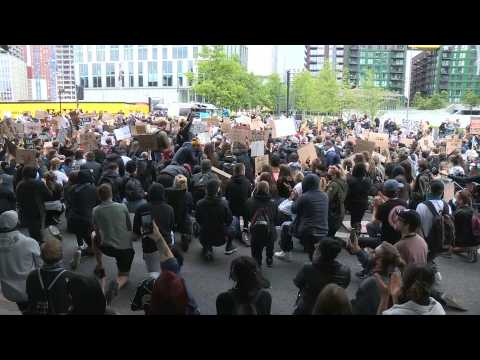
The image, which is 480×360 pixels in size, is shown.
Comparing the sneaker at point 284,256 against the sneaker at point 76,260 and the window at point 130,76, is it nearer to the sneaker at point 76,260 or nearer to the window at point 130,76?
the sneaker at point 76,260

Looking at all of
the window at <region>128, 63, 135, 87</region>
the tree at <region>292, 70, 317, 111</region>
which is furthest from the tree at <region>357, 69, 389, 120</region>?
the window at <region>128, 63, 135, 87</region>

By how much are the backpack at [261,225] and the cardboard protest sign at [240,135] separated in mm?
6122

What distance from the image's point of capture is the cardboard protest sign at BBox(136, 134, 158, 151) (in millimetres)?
10734

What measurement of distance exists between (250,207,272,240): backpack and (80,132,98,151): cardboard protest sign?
6.99 metres

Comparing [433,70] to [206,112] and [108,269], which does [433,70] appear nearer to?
[206,112]

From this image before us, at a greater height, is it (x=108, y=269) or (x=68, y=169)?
(x=68, y=169)

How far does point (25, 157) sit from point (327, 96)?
157 ft

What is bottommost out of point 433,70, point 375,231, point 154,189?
point 375,231

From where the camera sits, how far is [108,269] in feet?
24.8

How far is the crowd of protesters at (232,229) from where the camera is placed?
4090mm

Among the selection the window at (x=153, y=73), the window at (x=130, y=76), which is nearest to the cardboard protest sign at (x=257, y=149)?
the window at (x=153, y=73)

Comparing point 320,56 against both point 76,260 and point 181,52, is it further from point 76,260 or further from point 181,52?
point 76,260
